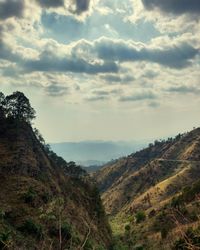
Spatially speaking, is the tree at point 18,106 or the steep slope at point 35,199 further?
the tree at point 18,106

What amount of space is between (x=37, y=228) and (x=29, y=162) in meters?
31.9

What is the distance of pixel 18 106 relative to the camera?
121 meters

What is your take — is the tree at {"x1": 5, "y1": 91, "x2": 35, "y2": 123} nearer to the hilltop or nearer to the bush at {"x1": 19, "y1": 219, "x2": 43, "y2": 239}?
the hilltop

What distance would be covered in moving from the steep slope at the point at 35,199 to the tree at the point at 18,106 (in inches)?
231

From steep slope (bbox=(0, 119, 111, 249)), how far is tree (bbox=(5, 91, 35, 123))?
19.3 feet

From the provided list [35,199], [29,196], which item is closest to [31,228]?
[29,196]

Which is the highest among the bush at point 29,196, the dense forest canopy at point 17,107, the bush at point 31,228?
the dense forest canopy at point 17,107

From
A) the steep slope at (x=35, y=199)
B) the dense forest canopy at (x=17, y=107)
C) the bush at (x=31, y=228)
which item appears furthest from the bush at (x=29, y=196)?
the dense forest canopy at (x=17, y=107)

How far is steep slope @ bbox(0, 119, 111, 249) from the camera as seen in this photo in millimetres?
60031

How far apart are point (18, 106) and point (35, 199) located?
5152 centimetres

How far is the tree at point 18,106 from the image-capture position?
119 metres

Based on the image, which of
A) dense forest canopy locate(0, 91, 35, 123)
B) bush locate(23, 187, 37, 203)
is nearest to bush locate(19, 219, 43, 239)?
bush locate(23, 187, 37, 203)

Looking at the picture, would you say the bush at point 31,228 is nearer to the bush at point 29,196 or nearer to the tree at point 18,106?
the bush at point 29,196

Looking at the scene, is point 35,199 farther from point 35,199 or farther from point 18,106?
point 18,106
